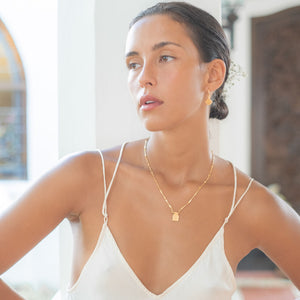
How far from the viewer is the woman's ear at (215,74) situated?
1.40 meters

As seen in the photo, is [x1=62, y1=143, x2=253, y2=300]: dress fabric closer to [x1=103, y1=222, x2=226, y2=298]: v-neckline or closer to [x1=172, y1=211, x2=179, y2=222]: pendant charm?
[x1=103, y1=222, x2=226, y2=298]: v-neckline

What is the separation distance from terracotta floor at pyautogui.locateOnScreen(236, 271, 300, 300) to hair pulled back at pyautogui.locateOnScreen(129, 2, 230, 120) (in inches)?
145

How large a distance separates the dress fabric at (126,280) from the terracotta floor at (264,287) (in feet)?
11.3

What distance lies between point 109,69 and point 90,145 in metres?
0.27

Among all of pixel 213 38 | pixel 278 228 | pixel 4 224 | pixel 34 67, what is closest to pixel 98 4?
pixel 213 38

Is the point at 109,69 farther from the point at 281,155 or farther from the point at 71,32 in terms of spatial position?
the point at 281,155

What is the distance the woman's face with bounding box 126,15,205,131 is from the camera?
4.12ft

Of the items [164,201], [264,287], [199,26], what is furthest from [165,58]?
[264,287]

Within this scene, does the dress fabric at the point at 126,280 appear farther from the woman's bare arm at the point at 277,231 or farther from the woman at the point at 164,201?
the woman's bare arm at the point at 277,231

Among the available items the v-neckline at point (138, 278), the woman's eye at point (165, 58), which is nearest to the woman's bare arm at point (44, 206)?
the v-neckline at point (138, 278)

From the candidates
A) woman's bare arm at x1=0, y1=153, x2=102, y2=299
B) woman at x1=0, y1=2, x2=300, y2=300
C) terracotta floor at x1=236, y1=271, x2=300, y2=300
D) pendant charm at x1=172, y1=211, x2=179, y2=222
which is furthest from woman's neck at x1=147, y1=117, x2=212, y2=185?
terracotta floor at x1=236, y1=271, x2=300, y2=300

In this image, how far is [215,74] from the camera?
55.7 inches

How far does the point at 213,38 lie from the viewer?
1.39 metres

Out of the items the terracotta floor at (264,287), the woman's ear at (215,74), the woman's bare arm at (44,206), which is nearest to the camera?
the woman's bare arm at (44,206)
